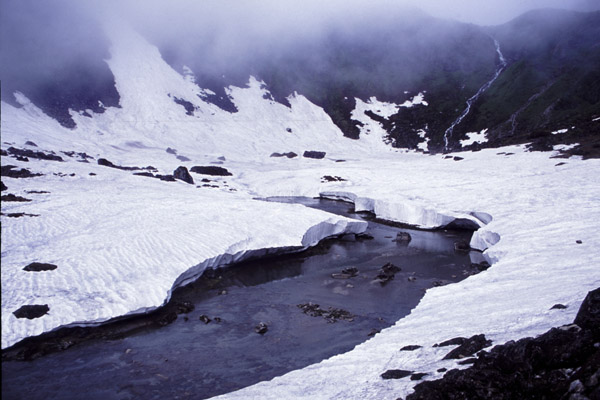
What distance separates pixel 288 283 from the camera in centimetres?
1938

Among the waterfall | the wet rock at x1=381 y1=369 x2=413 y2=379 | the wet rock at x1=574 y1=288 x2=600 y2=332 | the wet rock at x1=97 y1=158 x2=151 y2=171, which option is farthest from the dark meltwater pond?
the waterfall

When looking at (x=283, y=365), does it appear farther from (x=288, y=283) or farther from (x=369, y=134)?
(x=369, y=134)

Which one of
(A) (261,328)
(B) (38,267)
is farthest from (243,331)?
(B) (38,267)

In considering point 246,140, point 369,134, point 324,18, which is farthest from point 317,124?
point 324,18

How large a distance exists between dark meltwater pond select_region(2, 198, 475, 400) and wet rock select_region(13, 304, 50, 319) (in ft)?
4.92

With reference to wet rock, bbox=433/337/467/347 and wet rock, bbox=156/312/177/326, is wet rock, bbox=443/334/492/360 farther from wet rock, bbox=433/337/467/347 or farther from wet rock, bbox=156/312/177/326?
wet rock, bbox=156/312/177/326

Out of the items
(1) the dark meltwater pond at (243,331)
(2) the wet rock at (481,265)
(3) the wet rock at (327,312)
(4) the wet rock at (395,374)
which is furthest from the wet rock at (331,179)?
(4) the wet rock at (395,374)

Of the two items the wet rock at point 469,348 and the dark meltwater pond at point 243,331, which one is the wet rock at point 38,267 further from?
the wet rock at point 469,348

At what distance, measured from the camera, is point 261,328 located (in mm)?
14344

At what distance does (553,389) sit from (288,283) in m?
14.1

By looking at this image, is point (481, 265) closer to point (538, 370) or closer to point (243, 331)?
point (243, 331)

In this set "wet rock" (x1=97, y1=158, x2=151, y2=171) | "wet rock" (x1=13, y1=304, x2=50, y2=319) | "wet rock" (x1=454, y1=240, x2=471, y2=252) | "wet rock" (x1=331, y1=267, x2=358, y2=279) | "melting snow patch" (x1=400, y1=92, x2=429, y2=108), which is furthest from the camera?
"melting snow patch" (x1=400, y1=92, x2=429, y2=108)

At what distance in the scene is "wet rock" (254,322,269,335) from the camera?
14.3 metres

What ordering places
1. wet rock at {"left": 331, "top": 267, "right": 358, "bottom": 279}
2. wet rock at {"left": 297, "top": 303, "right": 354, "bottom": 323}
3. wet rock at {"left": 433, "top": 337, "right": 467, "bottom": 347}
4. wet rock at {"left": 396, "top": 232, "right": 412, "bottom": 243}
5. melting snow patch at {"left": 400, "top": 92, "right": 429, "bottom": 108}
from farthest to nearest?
melting snow patch at {"left": 400, "top": 92, "right": 429, "bottom": 108} → wet rock at {"left": 396, "top": 232, "right": 412, "bottom": 243} → wet rock at {"left": 331, "top": 267, "right": 358, "bottom": 279} → wet rock at {"left": 297, "top": 303, "right": 354, "bottom": 323} → wet rock at {"left": 433, "top": 337, "right": 467, "bottom": 347}
